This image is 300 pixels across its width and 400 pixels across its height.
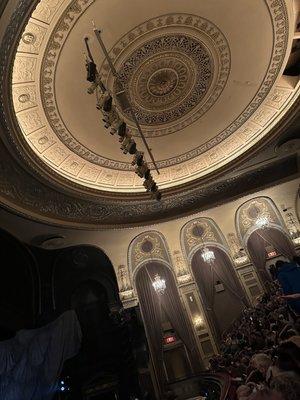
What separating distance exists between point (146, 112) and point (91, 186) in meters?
2.89

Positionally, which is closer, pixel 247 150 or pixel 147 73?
pixel 147 73

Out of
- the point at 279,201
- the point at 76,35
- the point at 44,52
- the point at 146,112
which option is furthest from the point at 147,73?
the point at 279,201

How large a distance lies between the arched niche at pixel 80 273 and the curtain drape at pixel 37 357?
2.80ft

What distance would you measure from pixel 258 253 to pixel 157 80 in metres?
7.73

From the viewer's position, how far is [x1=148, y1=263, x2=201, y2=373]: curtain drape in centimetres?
1077

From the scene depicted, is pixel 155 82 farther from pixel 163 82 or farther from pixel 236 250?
pixel 236 250

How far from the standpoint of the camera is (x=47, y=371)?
10.6 m

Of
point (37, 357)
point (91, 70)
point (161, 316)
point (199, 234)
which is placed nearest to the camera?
point (91, 70)

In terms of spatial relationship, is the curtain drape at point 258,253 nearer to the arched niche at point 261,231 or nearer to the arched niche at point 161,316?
the arched niche at point 261,231

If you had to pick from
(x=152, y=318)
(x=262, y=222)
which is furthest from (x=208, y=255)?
(x=152, y=318)

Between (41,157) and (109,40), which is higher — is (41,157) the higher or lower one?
the lower one

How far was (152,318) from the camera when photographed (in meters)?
11.4

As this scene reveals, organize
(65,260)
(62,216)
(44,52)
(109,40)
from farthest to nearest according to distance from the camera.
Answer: (65,260) → (62,216) → (109,40) → (44,52)

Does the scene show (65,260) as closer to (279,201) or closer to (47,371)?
(47,371)
